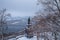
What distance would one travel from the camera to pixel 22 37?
4832mm

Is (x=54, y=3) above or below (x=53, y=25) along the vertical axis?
above

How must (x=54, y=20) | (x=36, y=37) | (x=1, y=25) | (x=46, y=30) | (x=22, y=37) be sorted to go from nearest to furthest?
(x=54, y=20)
(x=46, y=30)
(x=36, y=37)
(x=22, y=37)
(x=1, y=25)

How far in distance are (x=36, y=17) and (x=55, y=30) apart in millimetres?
625

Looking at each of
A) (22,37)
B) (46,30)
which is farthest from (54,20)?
(22,37)

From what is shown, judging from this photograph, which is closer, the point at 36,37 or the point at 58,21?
the point at 58,21

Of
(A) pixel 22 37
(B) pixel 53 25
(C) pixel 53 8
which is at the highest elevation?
(C) pixel 53 8

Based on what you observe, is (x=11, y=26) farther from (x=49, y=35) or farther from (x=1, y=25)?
(x=49, y=35)

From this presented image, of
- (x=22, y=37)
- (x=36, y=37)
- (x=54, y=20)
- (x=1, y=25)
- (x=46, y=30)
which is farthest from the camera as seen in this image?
(x=1, y=25)

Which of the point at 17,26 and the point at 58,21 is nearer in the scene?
the point at 58,21

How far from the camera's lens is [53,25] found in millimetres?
3682

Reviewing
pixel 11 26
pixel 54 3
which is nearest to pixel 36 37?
pixel 54 3

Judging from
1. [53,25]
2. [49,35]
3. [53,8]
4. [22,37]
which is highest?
[53,8]

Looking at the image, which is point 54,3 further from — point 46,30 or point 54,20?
point 46,30

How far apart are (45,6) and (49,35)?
75 centimetres
